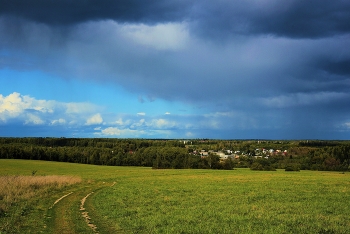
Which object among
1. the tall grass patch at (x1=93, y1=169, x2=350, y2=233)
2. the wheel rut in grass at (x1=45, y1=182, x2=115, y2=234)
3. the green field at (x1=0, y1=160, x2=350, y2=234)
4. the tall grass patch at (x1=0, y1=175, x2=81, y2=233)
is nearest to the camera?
the wheel rut in grass at (x1=45, y1=182, x2=115, y2=234)

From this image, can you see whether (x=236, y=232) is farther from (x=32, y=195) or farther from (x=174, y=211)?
(x=32, y=195)

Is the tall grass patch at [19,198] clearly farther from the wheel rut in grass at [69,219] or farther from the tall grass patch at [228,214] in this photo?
the tall grass patch at [228,214]

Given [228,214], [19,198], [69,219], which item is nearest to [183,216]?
[228,214]

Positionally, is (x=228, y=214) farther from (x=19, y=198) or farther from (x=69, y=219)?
(x=19, y=198)

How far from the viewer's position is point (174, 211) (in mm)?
22203

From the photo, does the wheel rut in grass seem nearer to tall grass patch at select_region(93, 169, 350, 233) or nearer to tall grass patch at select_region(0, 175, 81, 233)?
tall grass patch at select_region(93, 169, 350, 233)

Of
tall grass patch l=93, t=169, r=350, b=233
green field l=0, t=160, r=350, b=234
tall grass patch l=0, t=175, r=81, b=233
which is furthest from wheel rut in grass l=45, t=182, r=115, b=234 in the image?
tall grass patch l=0, t=175, r=81, b=233

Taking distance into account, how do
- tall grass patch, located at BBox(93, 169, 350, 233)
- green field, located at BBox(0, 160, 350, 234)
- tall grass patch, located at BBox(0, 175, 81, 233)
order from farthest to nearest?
tall grass patch, located at BBox(0, 175, 81, 233), tall grass patch, located at BBox(93, 169, 350, 233), green field, located at BBox(0, 160, 350, 234)

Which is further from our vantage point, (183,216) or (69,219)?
(183,216)

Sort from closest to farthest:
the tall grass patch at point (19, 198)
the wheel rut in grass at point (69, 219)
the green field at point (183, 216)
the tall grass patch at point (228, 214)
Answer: the wheel rut in grass at point (69, 219) → the green field at point (183, 216) → the tall grass patch at point (228, 214) → the tall grass patch at point (19, 198)

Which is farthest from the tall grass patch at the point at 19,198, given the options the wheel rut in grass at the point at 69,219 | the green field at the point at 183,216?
the wheel rut in grass at the point at 69,219

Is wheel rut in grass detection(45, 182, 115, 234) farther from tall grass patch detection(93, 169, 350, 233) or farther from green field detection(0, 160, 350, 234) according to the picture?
tall grass patch detection(93, 169, 350, 233)

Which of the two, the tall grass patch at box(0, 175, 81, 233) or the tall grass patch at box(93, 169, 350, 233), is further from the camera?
the tall grass patch at box(0, 175, 81, 233)

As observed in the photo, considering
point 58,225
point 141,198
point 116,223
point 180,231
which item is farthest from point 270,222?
point 141,198
